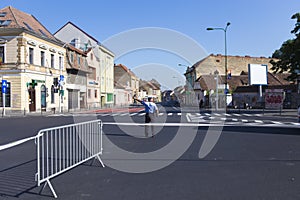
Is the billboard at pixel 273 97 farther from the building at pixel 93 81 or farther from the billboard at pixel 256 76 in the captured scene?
the building at pixel 93 81

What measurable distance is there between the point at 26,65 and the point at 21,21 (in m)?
6.82

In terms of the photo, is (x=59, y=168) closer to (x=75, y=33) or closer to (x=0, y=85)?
(x=0, y=85)

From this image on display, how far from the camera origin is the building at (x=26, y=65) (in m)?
33.9

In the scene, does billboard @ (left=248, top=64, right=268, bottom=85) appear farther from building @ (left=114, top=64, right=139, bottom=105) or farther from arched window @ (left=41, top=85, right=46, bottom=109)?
building @ (left=114, top=64, right=139, bottom=105)

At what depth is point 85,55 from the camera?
52750 mm

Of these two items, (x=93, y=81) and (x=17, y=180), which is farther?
(x=93, y=81)

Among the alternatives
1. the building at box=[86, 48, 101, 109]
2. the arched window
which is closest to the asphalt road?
the arched window

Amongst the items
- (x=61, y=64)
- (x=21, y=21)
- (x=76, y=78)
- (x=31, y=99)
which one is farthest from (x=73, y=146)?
(x=76, y=78)

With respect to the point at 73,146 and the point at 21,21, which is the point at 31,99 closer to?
the point at 21,21

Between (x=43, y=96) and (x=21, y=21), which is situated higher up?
(x=21, y=21)

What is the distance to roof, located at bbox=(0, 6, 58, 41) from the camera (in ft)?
115

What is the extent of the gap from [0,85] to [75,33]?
27569mm

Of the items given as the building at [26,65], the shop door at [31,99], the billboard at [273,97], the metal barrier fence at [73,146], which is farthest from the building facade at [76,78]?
the metal barrier fence at [73,146]

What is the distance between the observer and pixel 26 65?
34.3 meters
